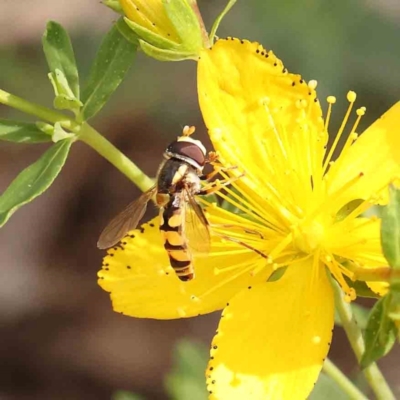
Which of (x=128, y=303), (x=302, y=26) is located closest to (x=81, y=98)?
(x=128, y=303)

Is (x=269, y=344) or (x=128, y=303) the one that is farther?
(x=128, y=303)

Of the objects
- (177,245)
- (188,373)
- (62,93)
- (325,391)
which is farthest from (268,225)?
(188,373)

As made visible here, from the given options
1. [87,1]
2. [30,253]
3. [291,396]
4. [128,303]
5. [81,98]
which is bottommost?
[291,396]

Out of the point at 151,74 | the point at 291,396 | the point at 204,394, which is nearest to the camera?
the point at 291,396

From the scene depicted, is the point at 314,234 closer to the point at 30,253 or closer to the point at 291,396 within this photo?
the point at 291,396

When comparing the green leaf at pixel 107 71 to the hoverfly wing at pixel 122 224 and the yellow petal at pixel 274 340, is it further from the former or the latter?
the yellow petal at pixel 274 340

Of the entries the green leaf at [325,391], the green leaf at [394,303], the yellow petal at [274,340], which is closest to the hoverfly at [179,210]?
the yellow petal at [274,340]
